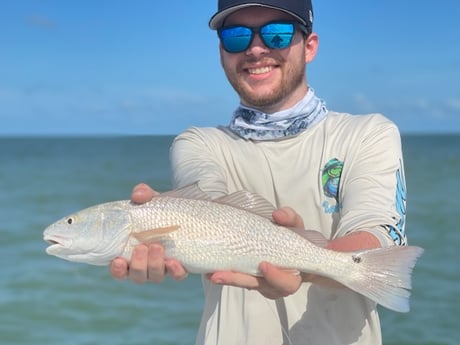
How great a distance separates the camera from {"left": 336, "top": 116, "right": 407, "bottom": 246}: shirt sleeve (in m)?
Result: 2.72

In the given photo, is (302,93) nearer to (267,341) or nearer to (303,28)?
(303,28)

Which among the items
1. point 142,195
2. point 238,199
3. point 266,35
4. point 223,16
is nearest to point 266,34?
point 266,35

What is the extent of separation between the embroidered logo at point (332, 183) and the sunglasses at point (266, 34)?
0.64 metres

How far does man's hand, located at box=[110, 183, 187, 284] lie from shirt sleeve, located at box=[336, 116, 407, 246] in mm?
741

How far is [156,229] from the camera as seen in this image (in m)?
2.63

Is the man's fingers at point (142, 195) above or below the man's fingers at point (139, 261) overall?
above

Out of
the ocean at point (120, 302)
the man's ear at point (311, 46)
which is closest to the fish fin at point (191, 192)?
the man's ear at point (311, 46)

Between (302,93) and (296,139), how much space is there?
0.97 ft

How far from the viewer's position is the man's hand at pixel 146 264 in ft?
Answer: 8.45

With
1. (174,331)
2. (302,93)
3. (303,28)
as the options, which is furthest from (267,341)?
(174,331)

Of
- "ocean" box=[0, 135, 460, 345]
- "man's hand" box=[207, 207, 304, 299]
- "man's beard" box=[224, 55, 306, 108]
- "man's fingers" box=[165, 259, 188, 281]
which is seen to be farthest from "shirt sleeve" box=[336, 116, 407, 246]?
"ocean" box=[0, 135, 460, 345]

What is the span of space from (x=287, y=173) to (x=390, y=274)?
0.75 metres

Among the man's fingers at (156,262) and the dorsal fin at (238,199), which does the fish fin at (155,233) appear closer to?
the man's fingers at (156,262)

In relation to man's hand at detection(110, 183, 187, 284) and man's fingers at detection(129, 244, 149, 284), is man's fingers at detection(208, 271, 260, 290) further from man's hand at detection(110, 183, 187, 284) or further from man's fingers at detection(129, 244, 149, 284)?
man's fingers at detection(129, 244, 149, 284)
